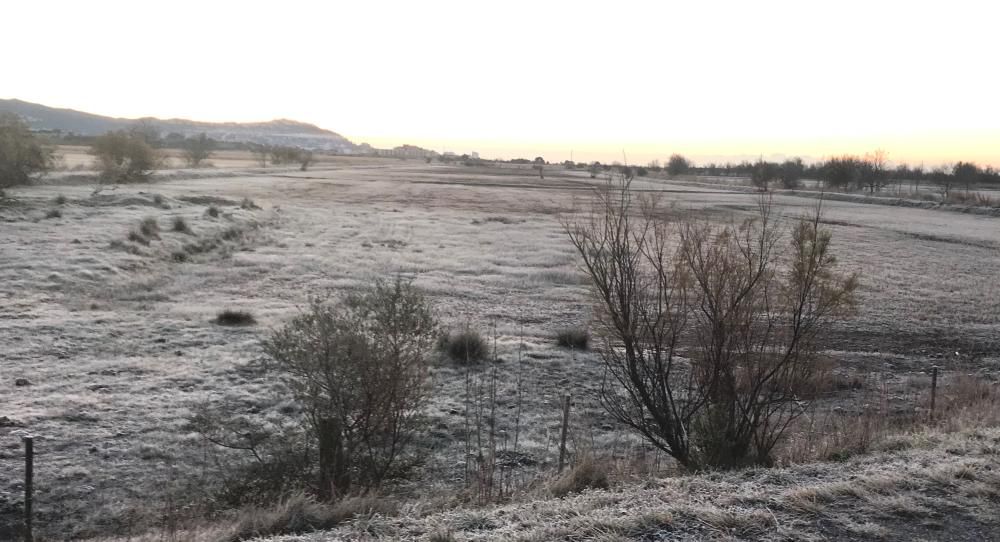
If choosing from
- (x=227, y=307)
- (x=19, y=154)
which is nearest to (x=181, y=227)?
(x=227, y=307)

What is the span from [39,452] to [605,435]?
26.8 ft

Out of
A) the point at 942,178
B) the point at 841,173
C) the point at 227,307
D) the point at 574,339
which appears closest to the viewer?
the point at 574,339

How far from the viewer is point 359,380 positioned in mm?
8242

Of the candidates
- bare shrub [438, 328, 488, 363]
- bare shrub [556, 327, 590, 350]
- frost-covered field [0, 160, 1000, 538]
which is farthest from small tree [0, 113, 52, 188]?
bare shrub [556, 327, 590, 350]

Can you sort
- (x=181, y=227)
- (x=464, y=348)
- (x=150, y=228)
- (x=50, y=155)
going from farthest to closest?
(x=50, y=155)
(x=181, y=227)
(x=150, y=228)
(x=464, y=348)

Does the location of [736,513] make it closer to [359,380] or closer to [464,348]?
[359,380]

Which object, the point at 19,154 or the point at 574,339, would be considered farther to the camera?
the point at 19,154

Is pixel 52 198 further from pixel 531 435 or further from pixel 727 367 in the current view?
pixel 727 367

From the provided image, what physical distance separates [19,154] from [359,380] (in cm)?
4555

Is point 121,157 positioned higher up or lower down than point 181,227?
higher up

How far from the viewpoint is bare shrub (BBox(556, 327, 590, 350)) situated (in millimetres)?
16453

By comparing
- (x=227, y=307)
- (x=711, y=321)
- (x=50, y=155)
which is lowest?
(x=227, y=307)

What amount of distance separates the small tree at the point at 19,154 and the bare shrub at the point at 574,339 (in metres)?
34.9

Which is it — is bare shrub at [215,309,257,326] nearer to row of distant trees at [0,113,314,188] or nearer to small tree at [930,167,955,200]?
row of distant trees at [0,113,314,188]
